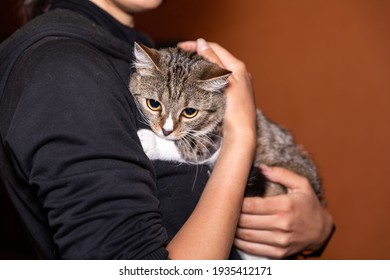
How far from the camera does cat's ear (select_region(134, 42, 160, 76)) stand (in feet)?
4.79

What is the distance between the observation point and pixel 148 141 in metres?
1.53

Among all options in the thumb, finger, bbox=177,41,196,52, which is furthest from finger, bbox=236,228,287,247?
finger, bbox=177,41,196,52

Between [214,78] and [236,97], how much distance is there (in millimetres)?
127

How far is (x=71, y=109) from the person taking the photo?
1.00 meters

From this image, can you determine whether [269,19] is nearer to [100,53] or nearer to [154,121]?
[154,121]

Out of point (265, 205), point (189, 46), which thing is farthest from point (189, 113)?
point (265, 205)

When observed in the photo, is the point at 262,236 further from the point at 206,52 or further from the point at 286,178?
the point at 206,52

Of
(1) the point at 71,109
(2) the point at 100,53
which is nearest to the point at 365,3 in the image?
(2) the point at 100,53

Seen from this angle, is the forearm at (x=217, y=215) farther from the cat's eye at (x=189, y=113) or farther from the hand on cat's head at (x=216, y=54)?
the hand on cat's head at (x=216, y=54)

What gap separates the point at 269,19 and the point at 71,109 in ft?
10.1

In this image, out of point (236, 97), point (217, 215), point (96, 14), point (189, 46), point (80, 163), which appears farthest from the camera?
point (189, 46)

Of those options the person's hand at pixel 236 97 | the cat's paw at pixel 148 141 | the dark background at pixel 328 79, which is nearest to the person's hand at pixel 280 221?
the person's hand at pixel 236 97

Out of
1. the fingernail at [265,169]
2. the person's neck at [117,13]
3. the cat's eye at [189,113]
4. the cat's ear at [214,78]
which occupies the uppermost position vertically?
the person's neck at [117,13]

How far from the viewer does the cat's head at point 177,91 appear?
1.55m
